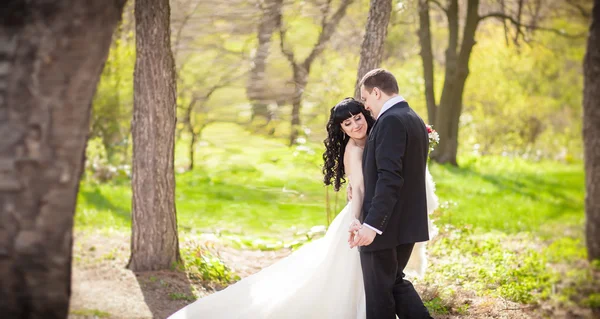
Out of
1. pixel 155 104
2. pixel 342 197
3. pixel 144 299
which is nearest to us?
pixel 144 299

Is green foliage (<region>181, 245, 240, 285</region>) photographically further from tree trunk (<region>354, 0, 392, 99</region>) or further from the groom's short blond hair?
the groom's short blond hair

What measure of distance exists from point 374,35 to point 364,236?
306 cm

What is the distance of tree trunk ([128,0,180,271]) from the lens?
5.43 metres

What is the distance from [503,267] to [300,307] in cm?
298

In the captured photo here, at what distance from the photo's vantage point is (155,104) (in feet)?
18.0

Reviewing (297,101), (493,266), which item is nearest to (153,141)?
(493,266)

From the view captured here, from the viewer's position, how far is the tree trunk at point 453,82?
13.7 meters

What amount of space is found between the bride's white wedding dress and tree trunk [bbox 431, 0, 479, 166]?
10.4m

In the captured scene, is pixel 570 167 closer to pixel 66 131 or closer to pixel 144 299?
pixel 144 299

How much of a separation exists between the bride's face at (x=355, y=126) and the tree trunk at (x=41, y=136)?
1.93 metres

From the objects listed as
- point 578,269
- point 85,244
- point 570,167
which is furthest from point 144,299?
point 570,167

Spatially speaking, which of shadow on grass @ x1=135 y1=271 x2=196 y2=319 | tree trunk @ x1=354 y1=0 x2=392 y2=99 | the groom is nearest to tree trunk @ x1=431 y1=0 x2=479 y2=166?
tree trunk @ x1=354 y1=0 x2=392 y2=99

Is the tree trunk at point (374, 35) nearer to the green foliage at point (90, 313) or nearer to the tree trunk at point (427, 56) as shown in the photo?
the green foliage at point (90, 313)

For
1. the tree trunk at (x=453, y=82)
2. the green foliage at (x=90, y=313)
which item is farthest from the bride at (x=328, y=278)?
the tree trunk at (x=453, y=82)
